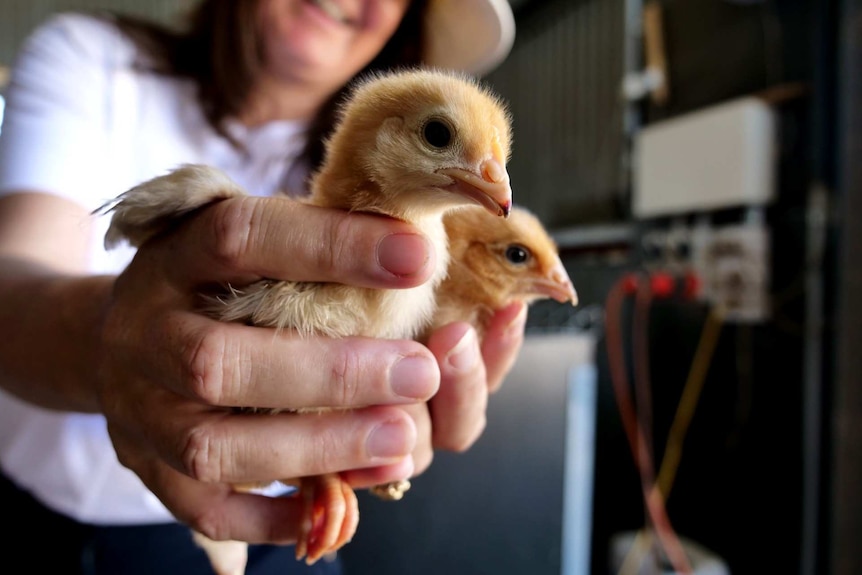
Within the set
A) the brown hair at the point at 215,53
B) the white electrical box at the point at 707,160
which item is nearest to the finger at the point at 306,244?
the brown hair at the point at 215,53

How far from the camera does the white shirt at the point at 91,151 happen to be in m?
0.77

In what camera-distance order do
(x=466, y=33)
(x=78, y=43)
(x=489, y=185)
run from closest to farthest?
(x=489, y=185) < (x=466, y=33) < (x=78, y=43)

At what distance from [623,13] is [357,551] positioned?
2.13 metres

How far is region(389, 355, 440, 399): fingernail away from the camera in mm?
490

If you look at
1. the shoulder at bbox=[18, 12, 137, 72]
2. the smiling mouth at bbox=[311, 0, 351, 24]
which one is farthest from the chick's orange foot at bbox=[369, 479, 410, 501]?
→ the shoulder at bbox=[18, 12, 137, 72]

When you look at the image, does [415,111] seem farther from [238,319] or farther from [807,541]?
[807,541]

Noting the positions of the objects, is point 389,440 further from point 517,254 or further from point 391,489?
point 517,254

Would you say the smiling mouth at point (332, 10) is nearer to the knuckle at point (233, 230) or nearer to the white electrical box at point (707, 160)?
the knuckle at point (233, 230)

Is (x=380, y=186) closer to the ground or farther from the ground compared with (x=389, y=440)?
farther from the ground

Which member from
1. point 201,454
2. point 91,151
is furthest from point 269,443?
point 91,151

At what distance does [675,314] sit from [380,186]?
180 cm

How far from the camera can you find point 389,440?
0.52m

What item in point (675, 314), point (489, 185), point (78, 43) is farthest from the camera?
point (675, 314)

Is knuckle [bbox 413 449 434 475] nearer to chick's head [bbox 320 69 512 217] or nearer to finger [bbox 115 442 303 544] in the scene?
finger [bbox 115 442 303 544]
